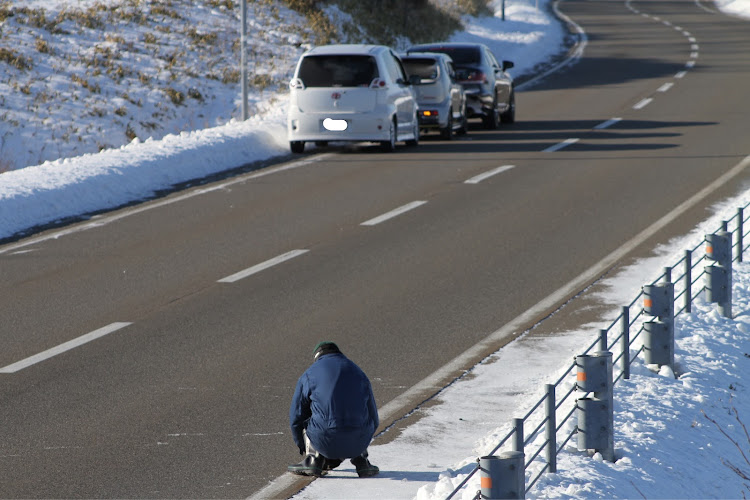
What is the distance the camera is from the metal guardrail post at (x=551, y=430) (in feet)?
18.6

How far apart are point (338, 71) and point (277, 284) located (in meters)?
9.48

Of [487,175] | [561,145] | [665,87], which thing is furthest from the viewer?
[665,87]

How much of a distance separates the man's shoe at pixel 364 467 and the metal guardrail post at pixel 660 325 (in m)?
2.55

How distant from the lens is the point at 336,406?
247 inches

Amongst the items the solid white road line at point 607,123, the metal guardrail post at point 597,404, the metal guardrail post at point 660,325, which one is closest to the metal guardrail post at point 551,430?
the metal guardrail post at point 597,404

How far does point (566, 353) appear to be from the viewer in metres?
8.81

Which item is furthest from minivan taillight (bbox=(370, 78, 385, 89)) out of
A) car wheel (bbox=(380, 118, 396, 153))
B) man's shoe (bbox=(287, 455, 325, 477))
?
man's shoe (bbox=(287, 455, 325, 477))

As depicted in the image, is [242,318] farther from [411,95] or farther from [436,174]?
[411,95]

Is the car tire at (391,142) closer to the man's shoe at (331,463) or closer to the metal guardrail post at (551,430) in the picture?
the man's shoe at (331,463)

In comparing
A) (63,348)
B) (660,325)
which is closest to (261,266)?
(63,348)

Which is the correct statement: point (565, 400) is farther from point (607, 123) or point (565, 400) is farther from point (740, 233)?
point (607, 123)

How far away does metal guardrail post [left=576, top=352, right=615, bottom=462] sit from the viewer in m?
6.45

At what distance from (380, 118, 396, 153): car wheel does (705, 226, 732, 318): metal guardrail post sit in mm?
10898

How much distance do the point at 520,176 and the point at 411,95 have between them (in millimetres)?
4231
